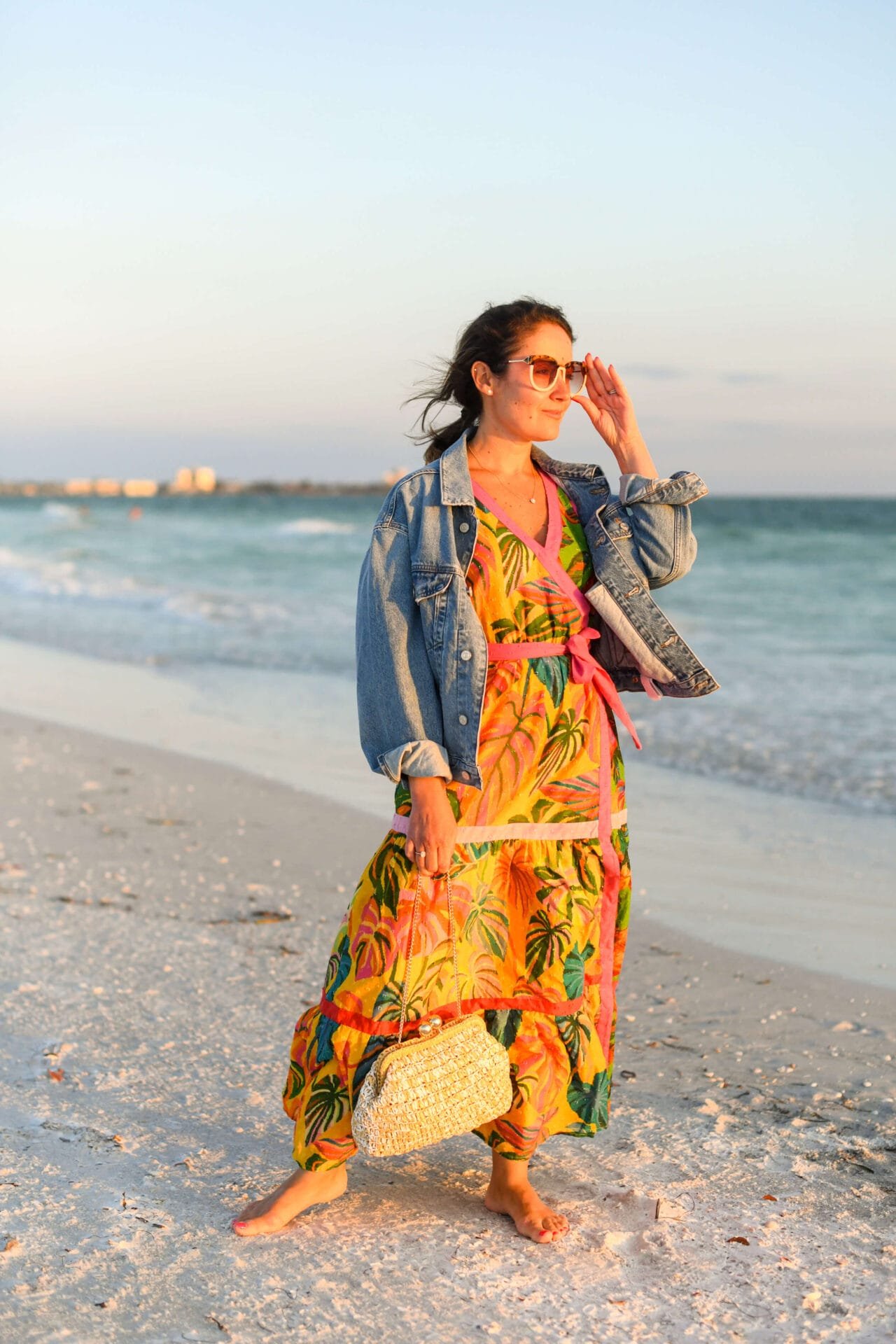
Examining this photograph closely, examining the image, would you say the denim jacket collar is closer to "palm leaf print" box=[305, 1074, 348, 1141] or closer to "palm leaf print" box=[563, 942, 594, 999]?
"palm leaf print" box=[563, 942, 594, 999]

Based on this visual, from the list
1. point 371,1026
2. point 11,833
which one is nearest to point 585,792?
point 371,1026

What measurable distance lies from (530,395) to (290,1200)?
1784 mm

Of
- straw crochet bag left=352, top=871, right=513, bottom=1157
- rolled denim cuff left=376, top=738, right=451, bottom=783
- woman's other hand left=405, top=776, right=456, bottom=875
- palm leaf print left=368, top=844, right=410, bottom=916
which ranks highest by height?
rolled denim cuff left=376, top=738, right=451, bottom=783

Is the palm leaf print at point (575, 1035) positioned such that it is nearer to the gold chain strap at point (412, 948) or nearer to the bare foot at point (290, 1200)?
the gold chain strap at point (412, 948)

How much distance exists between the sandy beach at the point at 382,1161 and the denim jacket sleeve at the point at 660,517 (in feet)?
4.68

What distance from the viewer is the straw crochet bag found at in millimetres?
2539

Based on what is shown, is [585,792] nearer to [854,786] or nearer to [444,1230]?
[444,1230]

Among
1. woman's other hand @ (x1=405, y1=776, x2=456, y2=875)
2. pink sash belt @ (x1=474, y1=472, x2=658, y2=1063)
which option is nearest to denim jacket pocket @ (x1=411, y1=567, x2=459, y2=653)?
pink sash belt @ (x1=474, y1=472, x2=658, y2=1063)

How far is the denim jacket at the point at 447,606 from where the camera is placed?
2664 mm

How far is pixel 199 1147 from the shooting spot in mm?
3176

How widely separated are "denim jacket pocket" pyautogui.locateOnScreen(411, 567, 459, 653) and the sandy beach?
127 cm

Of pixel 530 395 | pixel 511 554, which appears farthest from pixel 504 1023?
pixel 530 395

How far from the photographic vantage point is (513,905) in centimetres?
278

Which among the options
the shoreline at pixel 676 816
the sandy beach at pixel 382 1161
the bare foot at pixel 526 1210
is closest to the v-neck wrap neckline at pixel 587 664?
the bare foot at pixel 526 1210
